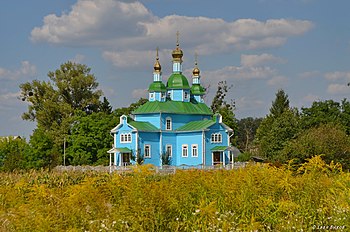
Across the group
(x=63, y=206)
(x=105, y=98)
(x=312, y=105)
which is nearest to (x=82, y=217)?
(x=63, y=206)

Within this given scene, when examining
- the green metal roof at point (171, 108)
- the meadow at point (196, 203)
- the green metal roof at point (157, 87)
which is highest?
the green metal roof at point (157, 87)

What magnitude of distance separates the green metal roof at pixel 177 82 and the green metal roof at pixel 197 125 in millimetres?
4202

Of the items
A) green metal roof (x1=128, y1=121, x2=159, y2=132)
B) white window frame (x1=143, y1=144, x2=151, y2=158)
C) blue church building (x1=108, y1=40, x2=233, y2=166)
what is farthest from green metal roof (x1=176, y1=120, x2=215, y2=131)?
white window frame (x1=143, y1=144, x2=151, y2=158)

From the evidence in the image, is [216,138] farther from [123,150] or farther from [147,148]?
[123,150]

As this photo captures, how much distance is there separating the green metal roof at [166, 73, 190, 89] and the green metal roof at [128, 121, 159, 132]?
5.08 metres

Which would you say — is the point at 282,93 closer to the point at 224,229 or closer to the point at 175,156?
the point at 175,156

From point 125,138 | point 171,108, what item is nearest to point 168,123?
point 171,108

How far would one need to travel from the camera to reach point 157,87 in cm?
5372

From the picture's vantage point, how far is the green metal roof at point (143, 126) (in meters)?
49.8

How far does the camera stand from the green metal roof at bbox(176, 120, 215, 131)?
4941 cm

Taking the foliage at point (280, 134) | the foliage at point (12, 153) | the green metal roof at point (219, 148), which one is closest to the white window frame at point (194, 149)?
the green metal roof at point (219, 148)

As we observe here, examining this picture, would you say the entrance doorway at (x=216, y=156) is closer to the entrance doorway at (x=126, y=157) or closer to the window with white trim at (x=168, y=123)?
the window with white trim at (x=168, y=123)

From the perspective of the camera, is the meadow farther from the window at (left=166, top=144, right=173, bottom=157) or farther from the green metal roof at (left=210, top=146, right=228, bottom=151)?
the window at (left=166, top=144, right=173, bottom=157)

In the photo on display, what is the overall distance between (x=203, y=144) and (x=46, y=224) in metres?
42.4
